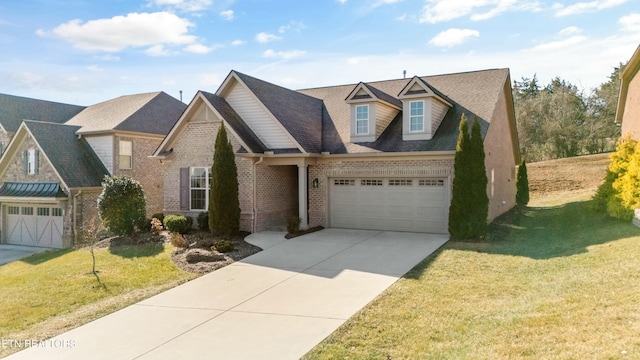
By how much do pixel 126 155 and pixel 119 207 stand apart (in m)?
8.00

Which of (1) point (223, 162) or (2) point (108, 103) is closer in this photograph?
(1) point (223, 162)

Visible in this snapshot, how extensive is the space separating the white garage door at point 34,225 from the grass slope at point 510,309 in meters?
18.7

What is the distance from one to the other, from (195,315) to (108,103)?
2456 centimetres

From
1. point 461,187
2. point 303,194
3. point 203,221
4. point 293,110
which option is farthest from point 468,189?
point 203,221

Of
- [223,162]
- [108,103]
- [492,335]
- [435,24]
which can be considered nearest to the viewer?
[492,335]

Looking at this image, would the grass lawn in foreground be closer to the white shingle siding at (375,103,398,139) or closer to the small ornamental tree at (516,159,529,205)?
the white shingle siding at (375,103,398,139)

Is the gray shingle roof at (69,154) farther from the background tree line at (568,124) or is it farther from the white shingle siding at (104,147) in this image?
the background tree line at (568,124)

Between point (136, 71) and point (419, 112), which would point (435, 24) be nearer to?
point (419, 112)

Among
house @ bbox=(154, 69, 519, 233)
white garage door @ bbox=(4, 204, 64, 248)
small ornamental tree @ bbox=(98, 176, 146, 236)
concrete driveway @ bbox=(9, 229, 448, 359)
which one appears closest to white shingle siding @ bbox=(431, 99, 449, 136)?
house @ bbox=(154, 69, 519, 233)

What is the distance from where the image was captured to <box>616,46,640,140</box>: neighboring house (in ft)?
63.8

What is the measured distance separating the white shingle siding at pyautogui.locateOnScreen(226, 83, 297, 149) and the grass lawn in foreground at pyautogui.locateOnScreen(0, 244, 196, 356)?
18.9 ft

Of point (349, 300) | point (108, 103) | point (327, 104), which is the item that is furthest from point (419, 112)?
point (108, 103)

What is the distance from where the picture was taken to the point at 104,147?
24.0 metres

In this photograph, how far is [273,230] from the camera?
18047 mm
